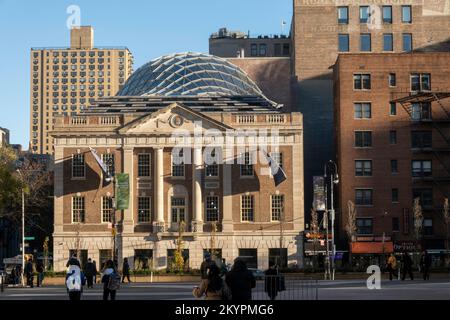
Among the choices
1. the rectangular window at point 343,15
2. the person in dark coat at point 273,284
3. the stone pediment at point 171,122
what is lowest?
the person in dark coat at point 273,284

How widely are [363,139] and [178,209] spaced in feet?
62.8

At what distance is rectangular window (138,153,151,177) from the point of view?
Answer: 88.4 metres

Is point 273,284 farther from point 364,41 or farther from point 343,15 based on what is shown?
point 343,15

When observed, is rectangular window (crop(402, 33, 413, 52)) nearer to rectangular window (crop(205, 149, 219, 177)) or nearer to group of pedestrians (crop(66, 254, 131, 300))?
rectangular window (crop(205, 149, 219, 177))

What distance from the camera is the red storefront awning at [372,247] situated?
88.4 metres

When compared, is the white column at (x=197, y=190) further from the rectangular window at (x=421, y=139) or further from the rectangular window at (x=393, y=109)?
the rectangular window at (x=421, y=139)

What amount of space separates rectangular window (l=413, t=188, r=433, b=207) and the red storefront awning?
17.8 feet

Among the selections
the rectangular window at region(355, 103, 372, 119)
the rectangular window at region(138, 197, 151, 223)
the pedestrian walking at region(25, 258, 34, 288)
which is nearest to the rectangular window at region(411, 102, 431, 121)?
the rectangular window at region(355, 103, 372, 119)

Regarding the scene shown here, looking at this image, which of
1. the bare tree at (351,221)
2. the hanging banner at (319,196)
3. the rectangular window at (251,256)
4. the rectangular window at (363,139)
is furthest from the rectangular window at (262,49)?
the hanging banner at (319,196)

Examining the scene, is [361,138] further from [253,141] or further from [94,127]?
[94,127]

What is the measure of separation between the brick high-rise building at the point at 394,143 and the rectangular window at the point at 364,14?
65.2 feet

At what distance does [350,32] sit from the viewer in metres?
112

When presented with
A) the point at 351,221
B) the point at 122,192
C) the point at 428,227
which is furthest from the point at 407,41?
the point at 122,192

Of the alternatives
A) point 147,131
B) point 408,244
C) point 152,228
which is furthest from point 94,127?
point 408,244
